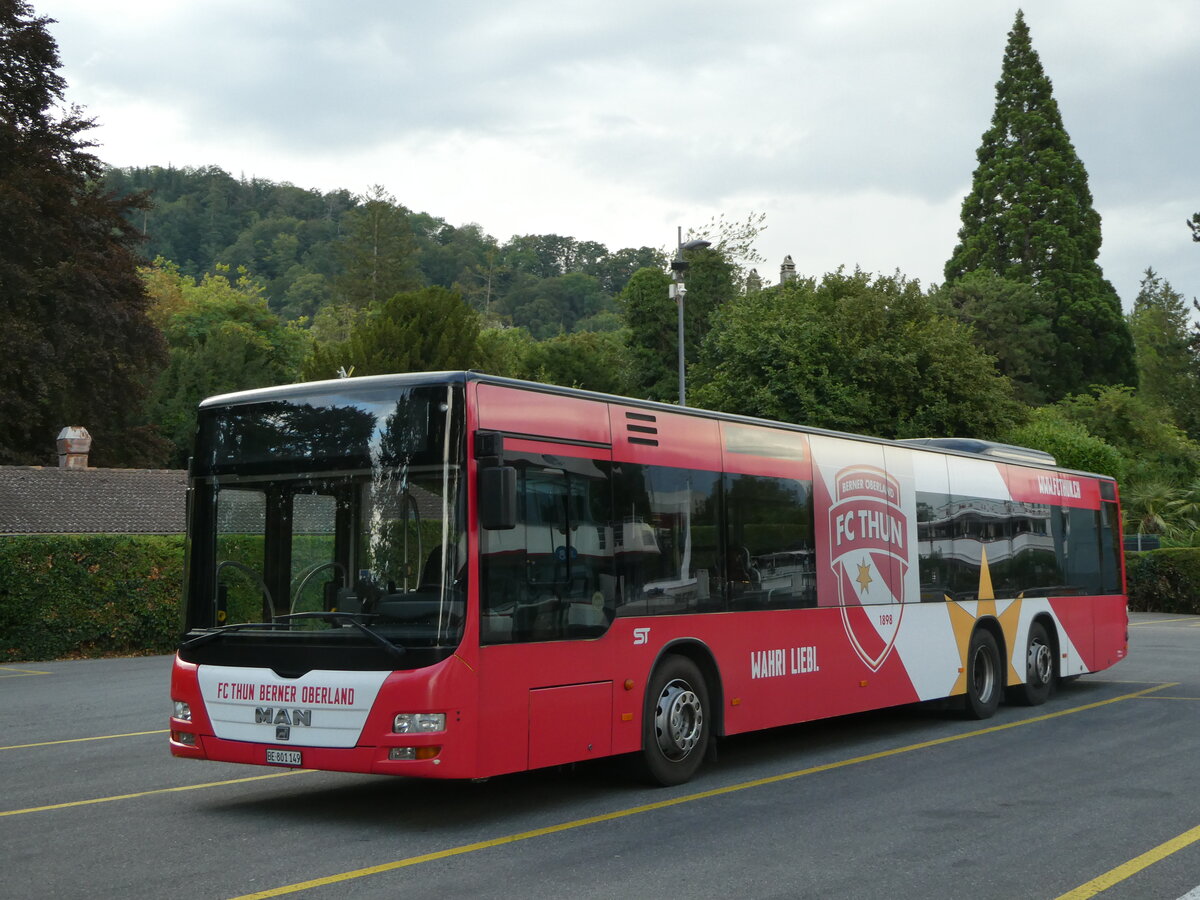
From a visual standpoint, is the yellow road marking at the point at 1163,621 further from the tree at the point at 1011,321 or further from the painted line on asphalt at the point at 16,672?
the tree at the point at 1011,321

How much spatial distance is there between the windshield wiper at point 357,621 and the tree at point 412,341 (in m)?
52.1

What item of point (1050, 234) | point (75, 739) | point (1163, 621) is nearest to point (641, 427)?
point (75, 739)

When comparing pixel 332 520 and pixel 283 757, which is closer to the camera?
pixel 283 757

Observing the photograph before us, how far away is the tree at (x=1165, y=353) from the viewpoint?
64.8 metres

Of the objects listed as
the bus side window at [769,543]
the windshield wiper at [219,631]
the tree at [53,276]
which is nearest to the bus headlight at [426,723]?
the windshield wiper at [219,631]

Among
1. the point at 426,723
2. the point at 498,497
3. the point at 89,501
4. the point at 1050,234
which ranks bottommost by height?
the point at 426,723

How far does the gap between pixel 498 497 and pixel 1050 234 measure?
72554 millimetres

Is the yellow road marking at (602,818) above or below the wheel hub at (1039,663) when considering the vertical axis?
below

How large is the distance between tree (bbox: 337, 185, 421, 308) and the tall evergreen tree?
141 feet

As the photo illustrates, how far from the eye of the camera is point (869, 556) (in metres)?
12.9

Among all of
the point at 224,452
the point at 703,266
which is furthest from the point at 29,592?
the point at 703,266

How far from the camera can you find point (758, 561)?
36.7ft

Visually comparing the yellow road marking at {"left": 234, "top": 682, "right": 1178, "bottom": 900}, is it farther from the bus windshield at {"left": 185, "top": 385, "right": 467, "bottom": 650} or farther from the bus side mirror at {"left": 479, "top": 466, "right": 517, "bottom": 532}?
the bus side mirror at {"left": 479, "top": 466, "right": 517, "bottom": 532}

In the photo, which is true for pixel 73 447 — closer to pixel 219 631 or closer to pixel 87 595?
pixel 87 595
